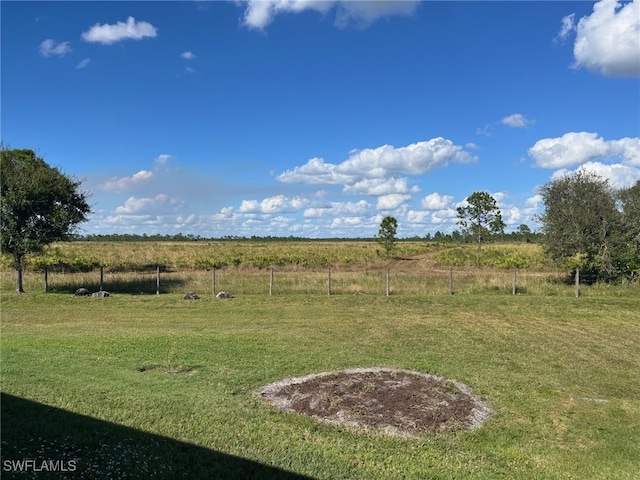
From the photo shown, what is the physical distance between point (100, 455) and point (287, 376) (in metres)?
3.74

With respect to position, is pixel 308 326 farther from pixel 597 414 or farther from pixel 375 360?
pixel 597 414

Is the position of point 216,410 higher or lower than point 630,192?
lower

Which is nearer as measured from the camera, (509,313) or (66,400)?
(66,400)

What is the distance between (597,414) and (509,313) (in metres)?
10.5

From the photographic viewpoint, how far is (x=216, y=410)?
21.0ft

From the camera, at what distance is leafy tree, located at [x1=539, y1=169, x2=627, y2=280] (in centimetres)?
2277

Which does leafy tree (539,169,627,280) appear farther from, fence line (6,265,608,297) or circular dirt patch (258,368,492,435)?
circular dirt patch (258,368,492,435)

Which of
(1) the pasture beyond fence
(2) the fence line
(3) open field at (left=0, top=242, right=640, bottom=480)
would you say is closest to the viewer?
(3) open field at (left=0, top=242, right=640, bottom=480)

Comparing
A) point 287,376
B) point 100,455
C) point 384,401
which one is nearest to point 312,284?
point 287,376

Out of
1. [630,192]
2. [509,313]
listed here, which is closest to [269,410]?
[509,313]

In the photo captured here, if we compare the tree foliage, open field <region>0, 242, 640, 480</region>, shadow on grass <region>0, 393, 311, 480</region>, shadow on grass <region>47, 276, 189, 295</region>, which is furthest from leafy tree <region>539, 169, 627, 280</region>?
shadow on grass <region>0, 393, 311, 480</region>

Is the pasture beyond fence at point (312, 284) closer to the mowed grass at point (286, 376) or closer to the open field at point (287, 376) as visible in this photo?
the open field at point (287, 376)

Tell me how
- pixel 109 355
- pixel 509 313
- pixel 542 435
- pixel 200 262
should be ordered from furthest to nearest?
pixel 200 262 < pixel 509 313 < pixel 109 355 < pixel 542 435

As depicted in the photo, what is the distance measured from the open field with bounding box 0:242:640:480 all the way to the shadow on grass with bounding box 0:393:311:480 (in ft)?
0.07
